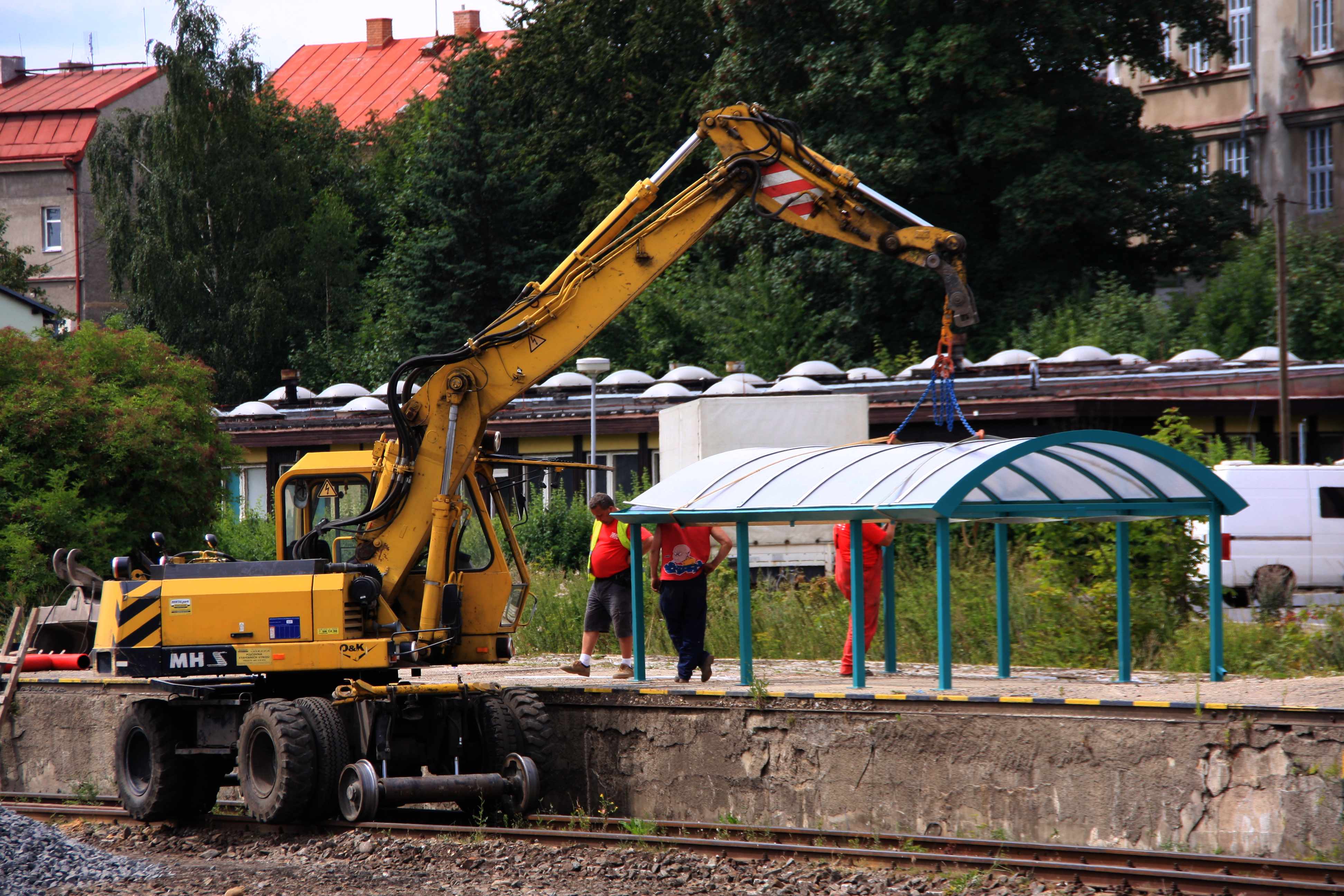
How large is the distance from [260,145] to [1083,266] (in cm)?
2824

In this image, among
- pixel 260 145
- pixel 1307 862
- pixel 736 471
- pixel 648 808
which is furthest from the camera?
pixel 260 145

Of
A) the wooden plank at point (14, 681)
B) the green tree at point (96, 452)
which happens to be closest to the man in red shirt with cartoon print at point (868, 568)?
the wooden plank at point (14, 681)

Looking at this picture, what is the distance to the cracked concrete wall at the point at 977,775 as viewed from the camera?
394 inches

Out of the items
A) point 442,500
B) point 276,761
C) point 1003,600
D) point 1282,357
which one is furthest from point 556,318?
point 1282,357

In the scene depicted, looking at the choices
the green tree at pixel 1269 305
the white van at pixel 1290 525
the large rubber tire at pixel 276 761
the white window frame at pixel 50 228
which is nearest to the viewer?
the large rubber tire at pixel 276 761

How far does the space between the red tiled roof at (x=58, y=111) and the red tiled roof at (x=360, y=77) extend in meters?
10.1

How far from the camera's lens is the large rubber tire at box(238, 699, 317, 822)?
11859 millimetres

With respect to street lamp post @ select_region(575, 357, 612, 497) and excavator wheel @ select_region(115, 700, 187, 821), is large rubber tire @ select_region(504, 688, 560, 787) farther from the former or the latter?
street lamp post @ select_region(575, 357, 612, 497)

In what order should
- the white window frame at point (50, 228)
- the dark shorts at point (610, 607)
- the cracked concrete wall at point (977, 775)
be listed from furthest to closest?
1. the white window frame at point (50, 228)
2. the dark shorts at point (610, 607)
3. the cracked concrete wall at point (977, 775)

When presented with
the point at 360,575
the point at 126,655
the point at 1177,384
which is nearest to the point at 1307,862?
the point at 360,575

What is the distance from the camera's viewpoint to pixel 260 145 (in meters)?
53.7

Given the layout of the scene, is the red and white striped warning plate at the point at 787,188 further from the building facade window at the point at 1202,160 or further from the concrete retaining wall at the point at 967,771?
the building facade window at the point at 1202,160

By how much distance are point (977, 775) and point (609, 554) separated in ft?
15.6

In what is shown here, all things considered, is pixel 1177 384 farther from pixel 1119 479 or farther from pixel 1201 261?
pixel 1119 479
